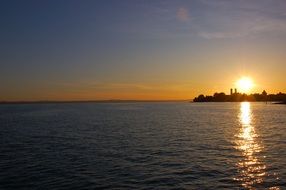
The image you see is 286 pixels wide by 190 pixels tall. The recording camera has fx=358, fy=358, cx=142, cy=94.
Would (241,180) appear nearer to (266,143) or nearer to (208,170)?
(208,170)

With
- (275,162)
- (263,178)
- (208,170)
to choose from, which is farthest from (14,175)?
(275,162)

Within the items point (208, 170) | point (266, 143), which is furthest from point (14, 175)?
point (266, 143)

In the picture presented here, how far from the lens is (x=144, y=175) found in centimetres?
3144

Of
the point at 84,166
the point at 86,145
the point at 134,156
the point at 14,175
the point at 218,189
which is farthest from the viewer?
the point at 86,145

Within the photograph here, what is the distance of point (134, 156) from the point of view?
41.0 m

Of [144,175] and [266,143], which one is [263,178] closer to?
[144,175]

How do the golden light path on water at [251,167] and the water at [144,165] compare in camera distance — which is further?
the golden light path on water at [251,167]

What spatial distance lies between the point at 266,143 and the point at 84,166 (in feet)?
95.7

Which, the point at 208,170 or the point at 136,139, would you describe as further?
the point at 136,139

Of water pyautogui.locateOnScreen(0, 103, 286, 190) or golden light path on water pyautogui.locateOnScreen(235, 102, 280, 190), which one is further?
golden light path on water pyautogui.locateOnScreen(235, 102, 280, 190)

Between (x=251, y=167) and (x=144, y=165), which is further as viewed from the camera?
(x=144, y=165)

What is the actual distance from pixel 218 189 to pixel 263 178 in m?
5.58

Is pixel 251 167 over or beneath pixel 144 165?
beneath

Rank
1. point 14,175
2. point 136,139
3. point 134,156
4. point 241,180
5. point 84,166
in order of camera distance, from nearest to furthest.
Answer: point 241,180 < point 14,175 < point 84,166 < point 134,156 < point 136,139
